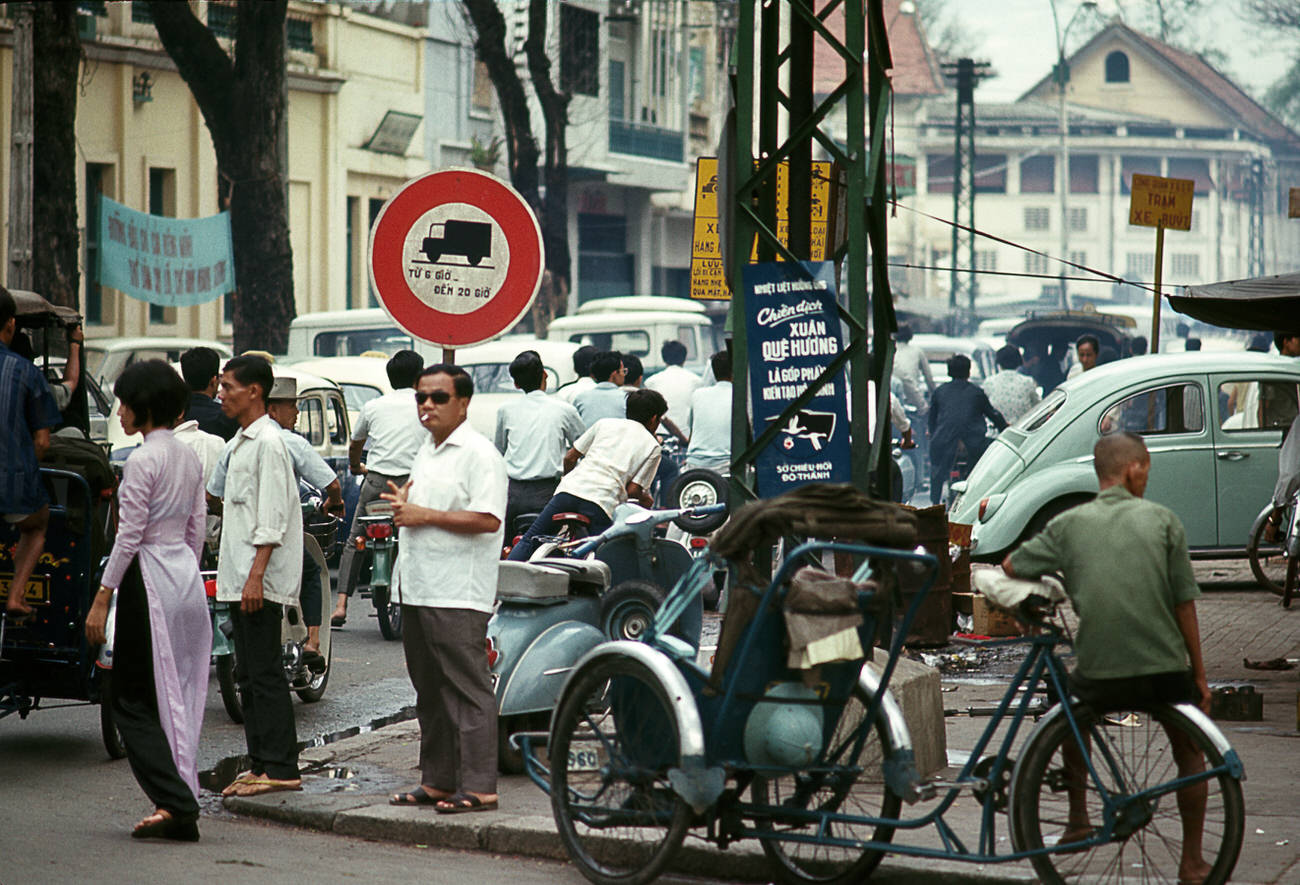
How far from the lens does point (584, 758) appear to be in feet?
19.2

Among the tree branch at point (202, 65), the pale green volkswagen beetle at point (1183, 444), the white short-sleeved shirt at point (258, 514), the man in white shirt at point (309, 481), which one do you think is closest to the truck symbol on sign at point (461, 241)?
the white short-sleeved shirt at point (258, 514)

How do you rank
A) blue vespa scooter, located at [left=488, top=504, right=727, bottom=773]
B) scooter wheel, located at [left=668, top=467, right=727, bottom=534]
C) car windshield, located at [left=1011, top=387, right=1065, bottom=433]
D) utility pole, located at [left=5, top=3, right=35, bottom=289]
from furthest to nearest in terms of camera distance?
utility pole, located at [left=5, top=3, right=35, bottom=289] → car windshield, located at [left=1011, top=387, right=1065, bottom=433] → scooter wheel, located at [left=668, top=467, right=727, bottom=534] → blue vespa scooter, located at [left=488, top=504, right=727, bottom=773]

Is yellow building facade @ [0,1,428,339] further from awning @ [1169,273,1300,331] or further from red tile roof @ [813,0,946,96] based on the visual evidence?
red tile roof @ [813,0,946,96]

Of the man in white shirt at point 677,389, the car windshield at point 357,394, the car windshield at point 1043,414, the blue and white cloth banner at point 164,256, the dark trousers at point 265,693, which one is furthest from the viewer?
the blue and white cloth banner at point 164,256

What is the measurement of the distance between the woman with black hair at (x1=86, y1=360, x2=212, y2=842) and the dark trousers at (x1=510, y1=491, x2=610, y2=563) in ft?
12.6

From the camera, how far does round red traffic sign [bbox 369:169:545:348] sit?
26.5ft

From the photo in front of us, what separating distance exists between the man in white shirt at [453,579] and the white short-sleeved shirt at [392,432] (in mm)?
4671

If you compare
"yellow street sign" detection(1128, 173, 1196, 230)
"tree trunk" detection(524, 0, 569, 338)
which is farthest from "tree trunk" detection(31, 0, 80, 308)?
"tree trunk" detection(524, 0, 569, 338)

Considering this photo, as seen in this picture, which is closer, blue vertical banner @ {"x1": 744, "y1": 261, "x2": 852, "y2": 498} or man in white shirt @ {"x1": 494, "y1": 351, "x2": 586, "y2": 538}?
blue vertical banner @ {"x1": 744, "y1": 261, "x2": 852, "y2": 498}

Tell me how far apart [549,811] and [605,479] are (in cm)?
373

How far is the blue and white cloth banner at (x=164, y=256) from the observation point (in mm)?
22625

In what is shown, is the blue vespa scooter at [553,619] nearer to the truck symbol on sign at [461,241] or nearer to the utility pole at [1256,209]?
the truck symbol on sign at [461,241]

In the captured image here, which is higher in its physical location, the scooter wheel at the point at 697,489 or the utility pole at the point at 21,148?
the utility pole at the point at 21,148

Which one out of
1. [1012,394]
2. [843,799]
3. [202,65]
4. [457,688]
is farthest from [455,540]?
[202,65]
